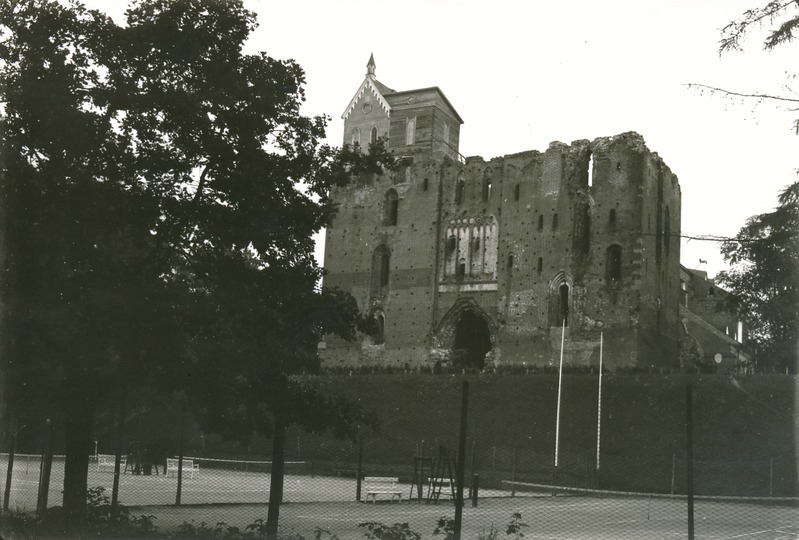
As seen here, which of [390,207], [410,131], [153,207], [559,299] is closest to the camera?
[153,207]

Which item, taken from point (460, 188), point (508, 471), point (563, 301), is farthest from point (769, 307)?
point (460, 188)

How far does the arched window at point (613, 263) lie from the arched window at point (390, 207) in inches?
539

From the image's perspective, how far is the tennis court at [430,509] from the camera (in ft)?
45.9

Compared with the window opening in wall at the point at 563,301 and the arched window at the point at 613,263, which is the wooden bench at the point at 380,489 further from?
the arched window at the point at 613,263

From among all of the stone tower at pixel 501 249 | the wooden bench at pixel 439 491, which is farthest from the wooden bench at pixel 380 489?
the stone tower at pixel 501 249

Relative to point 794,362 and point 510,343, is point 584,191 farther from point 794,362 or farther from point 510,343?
point 794,362

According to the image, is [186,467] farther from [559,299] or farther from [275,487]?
[559,299]

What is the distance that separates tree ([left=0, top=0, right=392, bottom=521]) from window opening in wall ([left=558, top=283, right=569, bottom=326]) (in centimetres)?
3936

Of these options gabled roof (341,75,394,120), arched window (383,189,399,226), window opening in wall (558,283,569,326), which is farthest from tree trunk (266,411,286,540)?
gabled roof (341,75,394,120)

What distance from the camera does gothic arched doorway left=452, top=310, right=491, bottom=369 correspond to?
53688 mm

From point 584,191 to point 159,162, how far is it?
137 feet

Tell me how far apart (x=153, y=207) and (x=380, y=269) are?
149 ft

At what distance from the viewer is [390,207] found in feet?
188

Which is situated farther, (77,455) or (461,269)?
(461,269)
